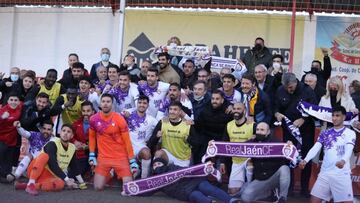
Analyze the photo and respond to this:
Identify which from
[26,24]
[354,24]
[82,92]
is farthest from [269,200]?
[26,24]

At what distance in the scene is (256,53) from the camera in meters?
11.8

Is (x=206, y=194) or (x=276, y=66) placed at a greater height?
(x=276, y=66)

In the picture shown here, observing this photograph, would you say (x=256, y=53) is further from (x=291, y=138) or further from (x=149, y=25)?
(x=149, y=25)

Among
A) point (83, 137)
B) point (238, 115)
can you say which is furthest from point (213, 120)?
point (83, 137)

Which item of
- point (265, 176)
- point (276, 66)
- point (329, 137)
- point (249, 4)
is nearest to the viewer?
point (329, 137)

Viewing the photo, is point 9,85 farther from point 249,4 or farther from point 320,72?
point 249,4

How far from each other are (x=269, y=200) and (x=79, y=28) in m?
9.45

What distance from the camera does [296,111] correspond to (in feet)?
30.0

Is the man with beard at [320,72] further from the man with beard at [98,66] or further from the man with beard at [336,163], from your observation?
the man with beard at [98,66]

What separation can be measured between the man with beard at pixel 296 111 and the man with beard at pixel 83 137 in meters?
3.15

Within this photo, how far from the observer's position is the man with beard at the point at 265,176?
27.5ft

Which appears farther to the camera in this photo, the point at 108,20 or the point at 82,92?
the point at 108,20

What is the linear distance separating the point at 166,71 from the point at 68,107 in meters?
1.97

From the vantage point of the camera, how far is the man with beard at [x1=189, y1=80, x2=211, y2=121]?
9.50m
